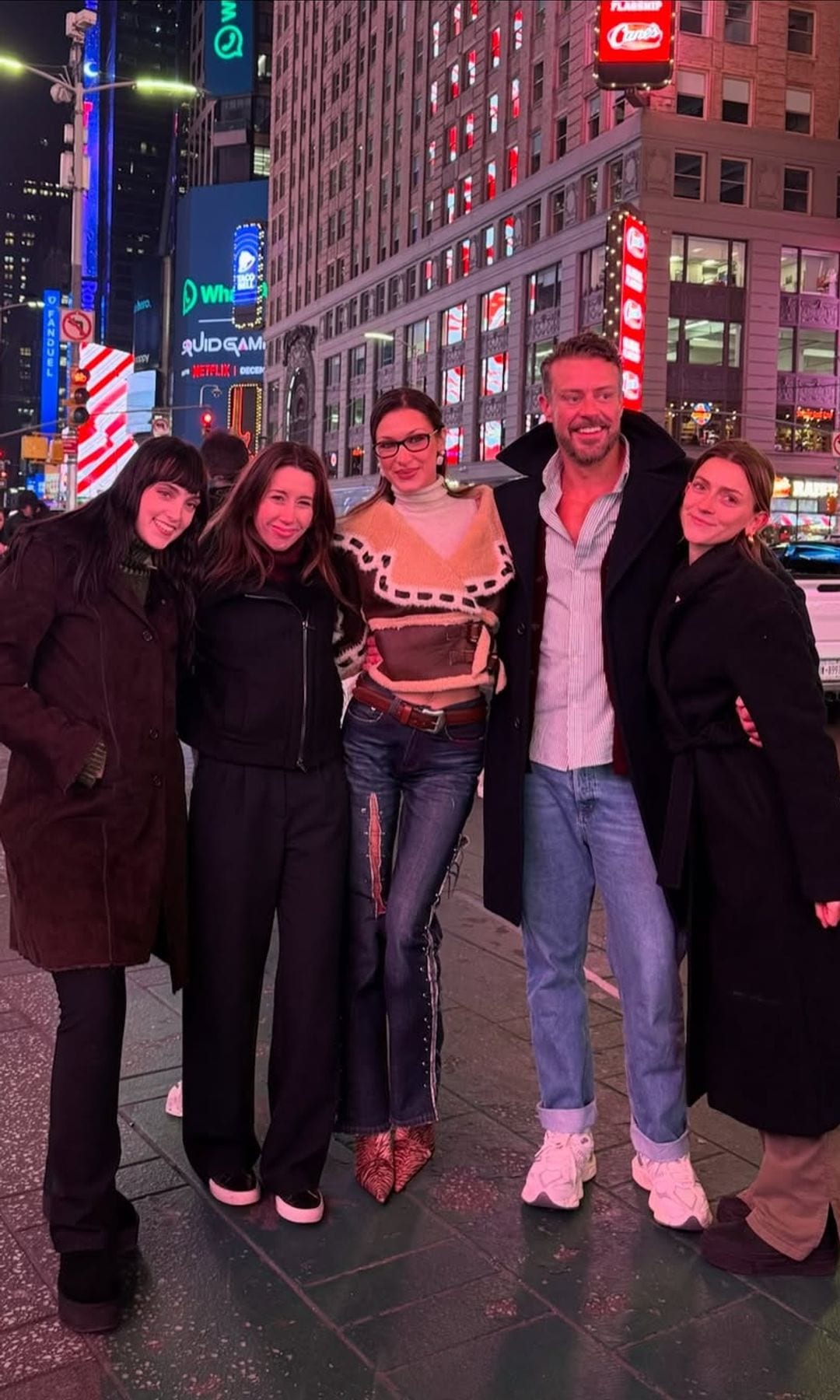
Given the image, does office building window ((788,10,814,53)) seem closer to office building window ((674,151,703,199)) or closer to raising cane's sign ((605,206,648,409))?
office building window ((674,151,703,199))

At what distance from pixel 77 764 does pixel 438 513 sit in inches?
54.0

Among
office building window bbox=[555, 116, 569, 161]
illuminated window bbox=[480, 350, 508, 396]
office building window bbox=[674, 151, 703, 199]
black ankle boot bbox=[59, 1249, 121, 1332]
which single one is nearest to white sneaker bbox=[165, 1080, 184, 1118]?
black ankle boot bbox=[59, 1249, 121, 1332]

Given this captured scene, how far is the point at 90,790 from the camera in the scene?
10.3 feet

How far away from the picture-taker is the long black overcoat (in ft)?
9.98

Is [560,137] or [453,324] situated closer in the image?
[560,137]

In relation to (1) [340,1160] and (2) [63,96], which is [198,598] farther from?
(2) [63,96]

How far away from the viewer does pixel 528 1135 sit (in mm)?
4039

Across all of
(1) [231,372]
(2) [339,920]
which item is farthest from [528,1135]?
(1) [231,372]

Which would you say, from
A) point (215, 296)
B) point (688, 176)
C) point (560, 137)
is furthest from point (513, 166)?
point (215, 296)

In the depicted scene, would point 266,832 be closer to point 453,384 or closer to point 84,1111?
point 84,1111

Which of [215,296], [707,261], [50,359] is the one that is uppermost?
[215,296]

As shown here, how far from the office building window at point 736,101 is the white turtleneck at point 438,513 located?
47198mm

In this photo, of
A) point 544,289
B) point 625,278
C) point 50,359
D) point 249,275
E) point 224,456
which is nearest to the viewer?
point 224,456

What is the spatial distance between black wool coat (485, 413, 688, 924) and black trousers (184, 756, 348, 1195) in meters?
0.51
